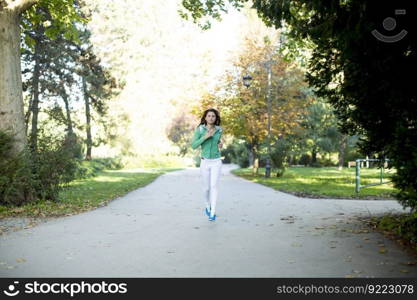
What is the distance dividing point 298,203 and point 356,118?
5.23 meters

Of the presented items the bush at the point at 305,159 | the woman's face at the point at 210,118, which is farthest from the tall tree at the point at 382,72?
the bush at the point at 305,159

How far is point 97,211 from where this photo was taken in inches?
385

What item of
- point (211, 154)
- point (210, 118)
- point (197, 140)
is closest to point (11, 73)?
point (197, 140)

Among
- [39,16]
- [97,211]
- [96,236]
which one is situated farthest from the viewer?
[39,16]

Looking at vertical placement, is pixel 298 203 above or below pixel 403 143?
below

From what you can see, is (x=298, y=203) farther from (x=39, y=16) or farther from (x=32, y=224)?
(x=39, y=16)

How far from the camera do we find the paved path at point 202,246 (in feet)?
15.0

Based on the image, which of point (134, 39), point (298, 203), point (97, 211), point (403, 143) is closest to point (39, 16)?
point (97, 211)

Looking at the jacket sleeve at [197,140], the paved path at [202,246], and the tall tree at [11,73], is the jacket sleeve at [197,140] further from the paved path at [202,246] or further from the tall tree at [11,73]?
the tall tree at [11,73]

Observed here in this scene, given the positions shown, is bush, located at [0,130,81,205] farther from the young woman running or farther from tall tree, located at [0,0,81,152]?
the young woman running

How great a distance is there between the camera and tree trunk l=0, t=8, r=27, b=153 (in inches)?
387

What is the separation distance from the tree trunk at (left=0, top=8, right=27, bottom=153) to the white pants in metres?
4.73

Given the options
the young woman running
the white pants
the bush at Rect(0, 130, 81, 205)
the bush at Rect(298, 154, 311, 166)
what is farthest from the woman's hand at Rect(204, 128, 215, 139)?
the bush at Rect(298, 154, 311, 166)

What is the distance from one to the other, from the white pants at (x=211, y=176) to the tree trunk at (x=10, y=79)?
15.5 ft
